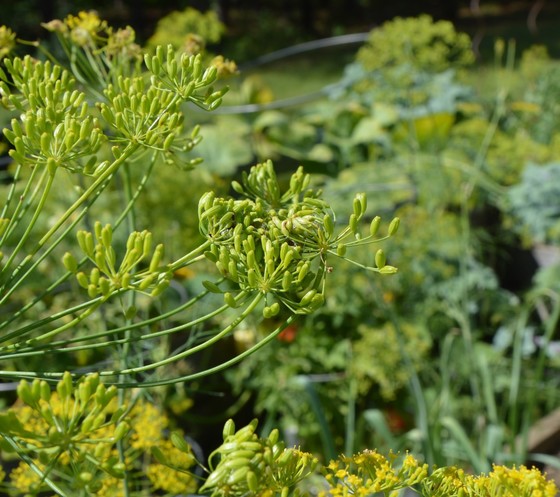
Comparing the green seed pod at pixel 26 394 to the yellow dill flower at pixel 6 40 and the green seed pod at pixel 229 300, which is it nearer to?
the green seed pod at pixel 229 300

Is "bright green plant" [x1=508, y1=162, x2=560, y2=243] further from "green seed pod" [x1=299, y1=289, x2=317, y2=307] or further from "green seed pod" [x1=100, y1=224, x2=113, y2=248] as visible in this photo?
"green seed pod" [x1=100, y1=224, x2=113, y2=248]

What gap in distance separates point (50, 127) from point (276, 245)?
257mm

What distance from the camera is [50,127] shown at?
0.83 metres

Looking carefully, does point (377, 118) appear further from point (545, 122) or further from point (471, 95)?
point (545, 122)

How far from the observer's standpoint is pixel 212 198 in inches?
31.9

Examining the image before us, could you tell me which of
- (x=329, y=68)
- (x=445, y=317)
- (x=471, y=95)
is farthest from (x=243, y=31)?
(x=445, y=317)

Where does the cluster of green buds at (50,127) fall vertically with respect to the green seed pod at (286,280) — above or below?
above

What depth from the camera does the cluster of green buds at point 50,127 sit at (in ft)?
2.61

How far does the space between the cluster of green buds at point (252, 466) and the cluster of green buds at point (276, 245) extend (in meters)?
0.13

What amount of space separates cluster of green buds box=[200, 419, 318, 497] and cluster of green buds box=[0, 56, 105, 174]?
1.00ft

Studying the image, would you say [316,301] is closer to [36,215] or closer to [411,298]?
[36,215]

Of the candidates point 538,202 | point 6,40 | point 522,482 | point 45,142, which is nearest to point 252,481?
point 522,482

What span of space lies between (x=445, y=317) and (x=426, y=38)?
1331 millimetres

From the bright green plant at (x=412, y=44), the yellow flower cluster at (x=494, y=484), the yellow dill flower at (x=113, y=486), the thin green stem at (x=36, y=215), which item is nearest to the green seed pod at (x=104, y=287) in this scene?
the thin green stem at (x=36, y=215)
